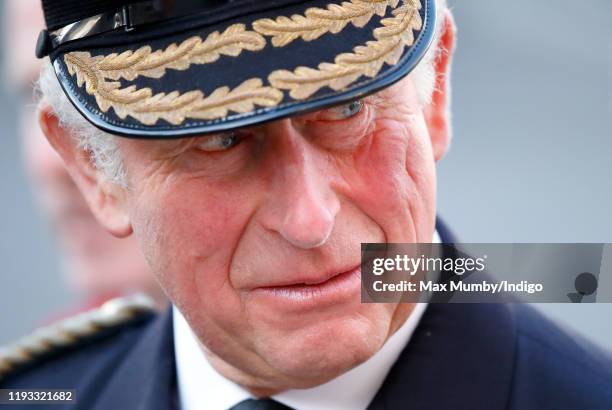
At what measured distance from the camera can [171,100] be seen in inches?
67.8

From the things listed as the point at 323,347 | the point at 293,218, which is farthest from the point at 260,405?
the point at 293,218

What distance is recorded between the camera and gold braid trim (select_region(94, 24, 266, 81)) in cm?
172

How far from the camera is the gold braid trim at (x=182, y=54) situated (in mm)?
1717

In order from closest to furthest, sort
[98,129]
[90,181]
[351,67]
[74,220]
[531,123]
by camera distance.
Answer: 1. [351,67]
2. [98,129]
3. [90,181]
4. [74,220]
5. [531,123]

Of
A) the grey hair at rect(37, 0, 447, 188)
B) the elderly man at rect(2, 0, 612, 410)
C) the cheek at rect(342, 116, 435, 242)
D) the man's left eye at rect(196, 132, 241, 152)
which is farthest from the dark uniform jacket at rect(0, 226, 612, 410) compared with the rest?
the man's left eye at rect(196, 132, 241, 152)

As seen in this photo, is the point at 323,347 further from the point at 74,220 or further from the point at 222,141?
the point at 74,220

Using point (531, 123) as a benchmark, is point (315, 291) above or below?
above

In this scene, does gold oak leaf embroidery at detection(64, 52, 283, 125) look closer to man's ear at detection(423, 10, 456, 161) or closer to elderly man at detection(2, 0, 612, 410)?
elderly man at detection(2, 0, 612, 410)

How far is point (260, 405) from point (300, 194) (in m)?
0.54

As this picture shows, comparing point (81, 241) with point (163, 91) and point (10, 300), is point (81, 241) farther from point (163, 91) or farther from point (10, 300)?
point (10, 300)

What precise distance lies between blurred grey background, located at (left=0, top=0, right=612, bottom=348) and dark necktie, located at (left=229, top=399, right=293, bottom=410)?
3.13 feet

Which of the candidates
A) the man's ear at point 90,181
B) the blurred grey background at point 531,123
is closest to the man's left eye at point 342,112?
the man's ear at point 90,181

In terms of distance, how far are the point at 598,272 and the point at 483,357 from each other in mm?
277

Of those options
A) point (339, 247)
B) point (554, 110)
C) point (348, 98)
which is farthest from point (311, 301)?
point (554, 110)
